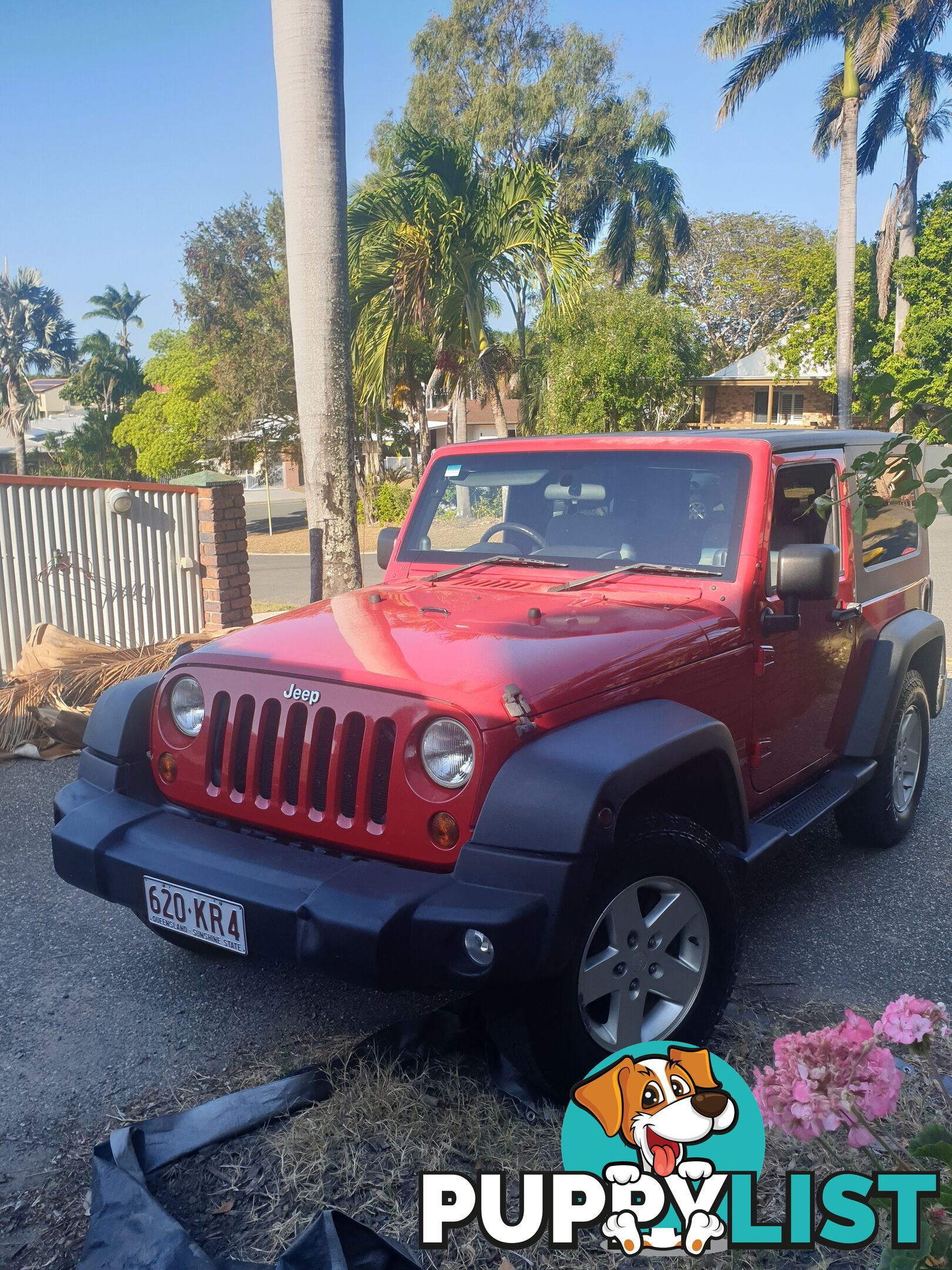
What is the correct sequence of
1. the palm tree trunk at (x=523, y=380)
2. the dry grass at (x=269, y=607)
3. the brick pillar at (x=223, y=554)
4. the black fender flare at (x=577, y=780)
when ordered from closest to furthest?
the black fender flare at (x=577, y=780)
the brick pillar at (x=223, y=554)
the dry grass at (x=269, y=607)
the palm tree trunk at (x=523, y=380)

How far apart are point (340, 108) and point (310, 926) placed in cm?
616

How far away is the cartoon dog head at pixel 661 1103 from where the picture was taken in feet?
7.33

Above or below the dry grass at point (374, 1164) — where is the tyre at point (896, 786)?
above

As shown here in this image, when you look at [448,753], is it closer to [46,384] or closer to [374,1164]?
[374,1164]

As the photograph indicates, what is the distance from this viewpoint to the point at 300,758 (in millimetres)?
2955

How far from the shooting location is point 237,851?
2.95 metres

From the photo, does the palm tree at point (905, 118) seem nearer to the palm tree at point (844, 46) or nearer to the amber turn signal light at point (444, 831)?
the palm tree at point (844, 46)

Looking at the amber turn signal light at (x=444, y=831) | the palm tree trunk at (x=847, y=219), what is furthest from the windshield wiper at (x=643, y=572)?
the palm tree trunk at (x=847, y=219)

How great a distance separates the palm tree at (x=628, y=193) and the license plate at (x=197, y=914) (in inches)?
1302

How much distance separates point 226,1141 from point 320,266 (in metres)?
5.78

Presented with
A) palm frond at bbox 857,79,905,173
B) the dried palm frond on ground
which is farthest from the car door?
palm frond at bbox 857,79,905,173

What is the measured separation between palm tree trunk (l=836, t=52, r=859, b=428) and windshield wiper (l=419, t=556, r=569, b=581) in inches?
876

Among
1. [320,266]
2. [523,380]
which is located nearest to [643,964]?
[320,266]

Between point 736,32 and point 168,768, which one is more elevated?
point 736,32
